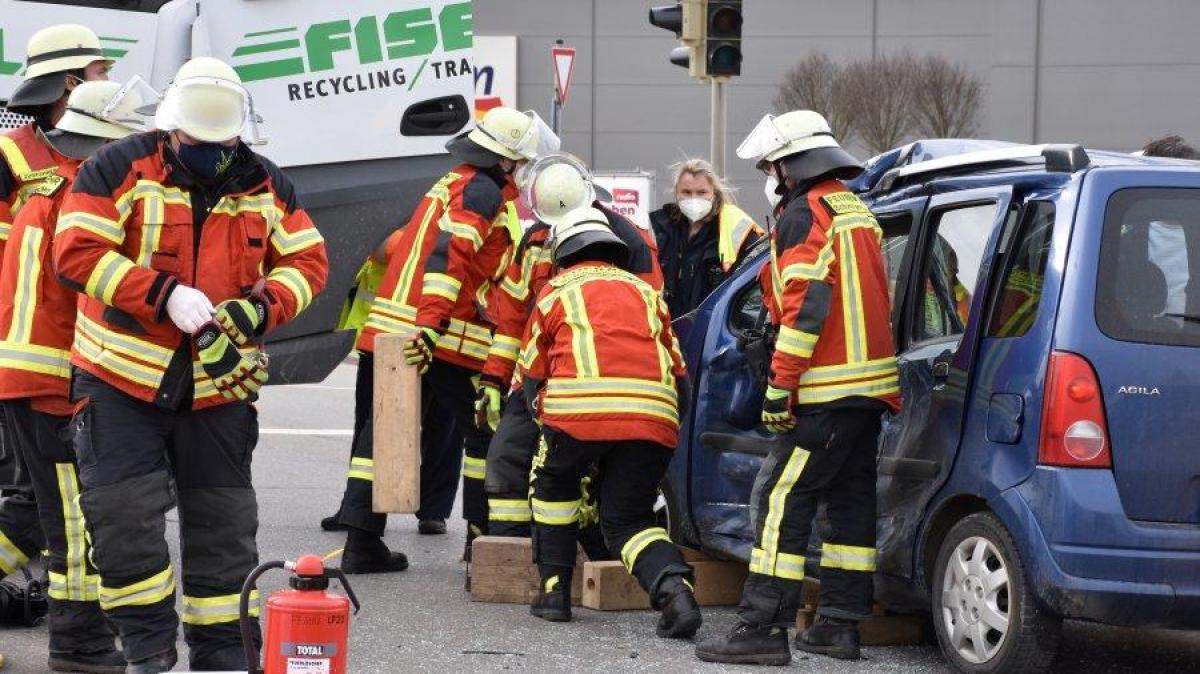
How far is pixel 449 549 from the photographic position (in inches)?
336

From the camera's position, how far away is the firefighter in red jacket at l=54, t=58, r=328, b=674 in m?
4.96

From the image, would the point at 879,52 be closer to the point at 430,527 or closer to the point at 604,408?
the point at 430,527

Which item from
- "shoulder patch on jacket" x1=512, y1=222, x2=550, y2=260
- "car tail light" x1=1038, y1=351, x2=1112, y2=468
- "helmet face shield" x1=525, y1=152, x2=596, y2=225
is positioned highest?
"helmet face shield" x1=525, y1=152, x2=596, y2=225

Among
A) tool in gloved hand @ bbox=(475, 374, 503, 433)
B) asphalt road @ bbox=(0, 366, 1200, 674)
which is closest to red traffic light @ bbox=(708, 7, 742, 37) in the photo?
asphalt road @ bbox=(0, 366, 1200, 674)

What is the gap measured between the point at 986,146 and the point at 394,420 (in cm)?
246

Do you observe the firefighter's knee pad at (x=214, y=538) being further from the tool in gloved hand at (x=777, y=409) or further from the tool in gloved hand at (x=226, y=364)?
the tool in gloved hand at (x=777, y=409)

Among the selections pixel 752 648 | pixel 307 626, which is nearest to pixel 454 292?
pixel 752 648

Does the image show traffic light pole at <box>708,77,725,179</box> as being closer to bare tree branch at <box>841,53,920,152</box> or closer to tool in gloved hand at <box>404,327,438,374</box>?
tool in gloved hand at <box>404,327,438,374</box>

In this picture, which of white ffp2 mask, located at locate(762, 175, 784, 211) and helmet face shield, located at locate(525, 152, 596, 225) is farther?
helmet face shield, located at locate(525, 152, 596, 225)

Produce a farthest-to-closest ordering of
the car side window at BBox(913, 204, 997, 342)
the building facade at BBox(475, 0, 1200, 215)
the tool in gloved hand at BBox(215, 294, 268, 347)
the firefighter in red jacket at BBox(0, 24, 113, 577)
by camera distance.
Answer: the building facade at BBox(475, 0, 1200, 215) < the firefighter in red jacket at BBox(0, 24, 113, 577) < the car side window at BBox(913, 204, 997, 342) < the tool in gloved hand at BBox(215, 294, 268, 347)

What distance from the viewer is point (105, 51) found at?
7824mm

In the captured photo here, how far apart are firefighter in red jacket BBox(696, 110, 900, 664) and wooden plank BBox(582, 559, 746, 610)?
846 mm

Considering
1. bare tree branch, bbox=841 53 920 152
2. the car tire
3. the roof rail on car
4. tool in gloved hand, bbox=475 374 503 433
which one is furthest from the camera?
bare tree branch, bbox=841 53 920 152

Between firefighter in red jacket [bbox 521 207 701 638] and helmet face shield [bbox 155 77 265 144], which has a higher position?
helmet face shield [bbox 155 77 265 144]
